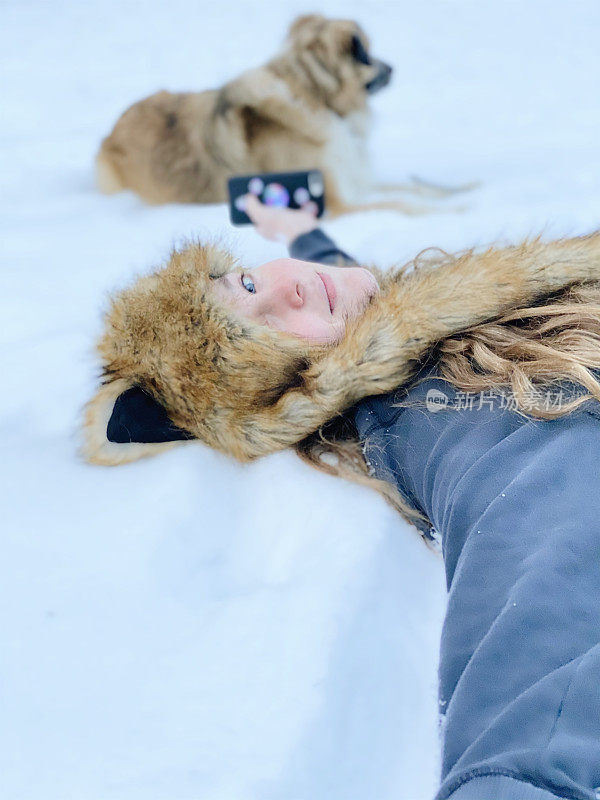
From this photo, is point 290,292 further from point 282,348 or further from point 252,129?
point 252,129

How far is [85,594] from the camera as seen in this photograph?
4.25ft

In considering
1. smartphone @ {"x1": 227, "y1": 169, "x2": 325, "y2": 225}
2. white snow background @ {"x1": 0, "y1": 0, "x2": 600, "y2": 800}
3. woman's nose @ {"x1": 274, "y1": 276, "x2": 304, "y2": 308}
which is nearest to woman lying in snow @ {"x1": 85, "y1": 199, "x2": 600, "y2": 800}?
woman's nose @ {"x1": 274, "y1": 276, "x2": 304, "y2": 308}

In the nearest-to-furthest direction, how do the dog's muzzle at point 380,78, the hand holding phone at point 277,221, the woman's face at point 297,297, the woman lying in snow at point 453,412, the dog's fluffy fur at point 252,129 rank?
1. the woman lying in snow at point 453,412
2. the woman's face at point 297,297
3. the hand holding phone at point 277,221
4. the dog's fluffy fur at point 252,129
5. the dog's muzzle at point 380,78

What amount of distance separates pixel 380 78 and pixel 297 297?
2.48 m

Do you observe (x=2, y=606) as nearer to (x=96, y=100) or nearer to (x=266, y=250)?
(x=266, y=250)

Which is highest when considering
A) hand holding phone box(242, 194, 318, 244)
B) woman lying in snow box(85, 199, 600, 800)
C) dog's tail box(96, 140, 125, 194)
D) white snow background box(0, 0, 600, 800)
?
Answer: woman lying in snow box(85, 199, 600, 800)

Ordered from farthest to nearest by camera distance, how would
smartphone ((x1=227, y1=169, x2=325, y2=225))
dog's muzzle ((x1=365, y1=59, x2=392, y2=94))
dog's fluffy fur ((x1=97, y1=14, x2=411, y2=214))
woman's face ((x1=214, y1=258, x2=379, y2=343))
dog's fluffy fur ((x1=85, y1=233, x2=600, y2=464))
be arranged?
dog's muzzle ((x1=365, y1=59, x2=392, y2=94))
dog's fluffy fur ((x1=97, y1=14, x2=411, y2=214))
smartphone ((x1=227, y1=169, x2=325, y2=225))
woman's face ((x1=214, y1=258, x2=379, y2=343))
dog's fluffy fur ((x1=85, y1=233, x2=600, y2=464))

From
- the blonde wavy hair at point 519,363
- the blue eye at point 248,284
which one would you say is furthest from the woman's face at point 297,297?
the blonde wavy hair at point 519,363

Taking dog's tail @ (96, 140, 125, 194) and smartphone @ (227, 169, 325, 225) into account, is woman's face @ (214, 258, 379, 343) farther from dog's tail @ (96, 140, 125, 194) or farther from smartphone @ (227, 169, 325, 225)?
dog's tail @ (96, 140, 125, 194)

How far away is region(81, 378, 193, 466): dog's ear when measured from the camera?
1403mm

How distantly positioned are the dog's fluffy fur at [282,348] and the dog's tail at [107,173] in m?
2.05

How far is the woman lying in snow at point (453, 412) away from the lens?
2.74 ft

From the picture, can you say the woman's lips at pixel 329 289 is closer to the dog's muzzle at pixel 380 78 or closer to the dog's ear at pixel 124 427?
the dog's ear at pixel 124 427

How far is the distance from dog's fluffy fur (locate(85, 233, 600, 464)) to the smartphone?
1261 millimetres
